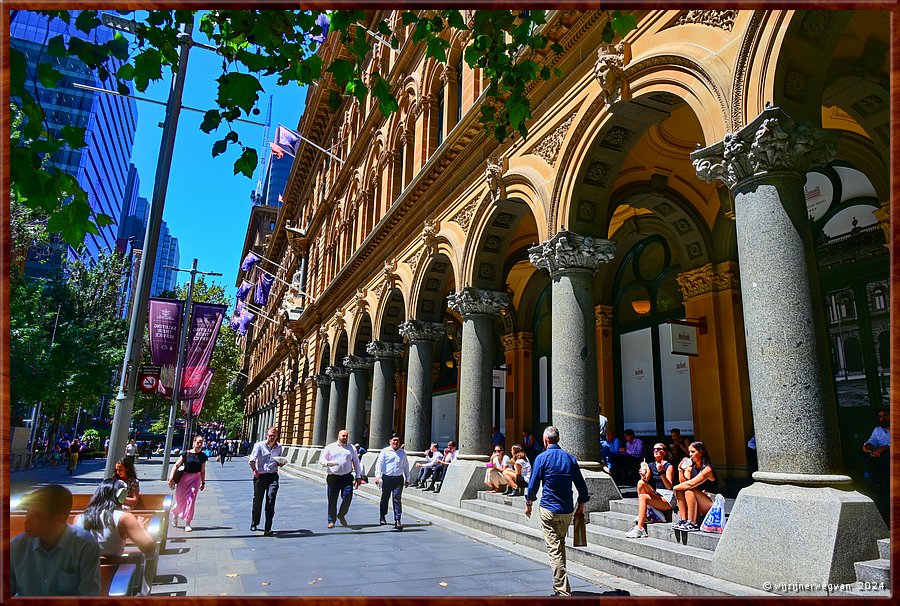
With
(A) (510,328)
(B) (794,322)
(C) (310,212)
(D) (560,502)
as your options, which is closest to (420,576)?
(D) (560,502)

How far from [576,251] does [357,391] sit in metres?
15.5

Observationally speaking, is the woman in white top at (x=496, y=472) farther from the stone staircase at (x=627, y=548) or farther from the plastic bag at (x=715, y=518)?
the plastic bag at (x=715, y=518)

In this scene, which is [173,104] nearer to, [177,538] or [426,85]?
[177,538]

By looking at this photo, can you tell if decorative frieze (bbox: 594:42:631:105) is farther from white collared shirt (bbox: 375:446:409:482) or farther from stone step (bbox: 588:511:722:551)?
white collared shirt (bbox: 375:446:409:482)

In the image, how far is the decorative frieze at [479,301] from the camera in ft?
45.2

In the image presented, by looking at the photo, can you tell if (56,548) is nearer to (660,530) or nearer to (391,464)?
(660,530)

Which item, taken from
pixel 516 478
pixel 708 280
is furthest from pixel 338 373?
pixel 708 280

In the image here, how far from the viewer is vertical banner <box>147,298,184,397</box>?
11609 millimetres

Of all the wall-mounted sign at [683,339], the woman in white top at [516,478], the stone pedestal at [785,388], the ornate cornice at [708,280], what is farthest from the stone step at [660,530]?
the ornate cornice at [708,280]

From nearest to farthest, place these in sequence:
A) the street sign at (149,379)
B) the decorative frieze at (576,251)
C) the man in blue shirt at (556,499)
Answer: the man in blue shirt at (556,499) < the decorative frieze at (576,251) < the street sign at (149,379)

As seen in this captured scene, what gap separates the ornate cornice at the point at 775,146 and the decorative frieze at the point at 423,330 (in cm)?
1139

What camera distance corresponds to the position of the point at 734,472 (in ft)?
41.3

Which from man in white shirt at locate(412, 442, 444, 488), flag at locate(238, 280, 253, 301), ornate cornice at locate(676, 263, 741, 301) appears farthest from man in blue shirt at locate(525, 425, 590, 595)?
flag at locate(238, 280, 253, 301)

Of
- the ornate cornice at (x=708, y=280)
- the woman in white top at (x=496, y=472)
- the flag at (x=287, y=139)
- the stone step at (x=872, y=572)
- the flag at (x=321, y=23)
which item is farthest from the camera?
the flag at (x=287, y=139)
